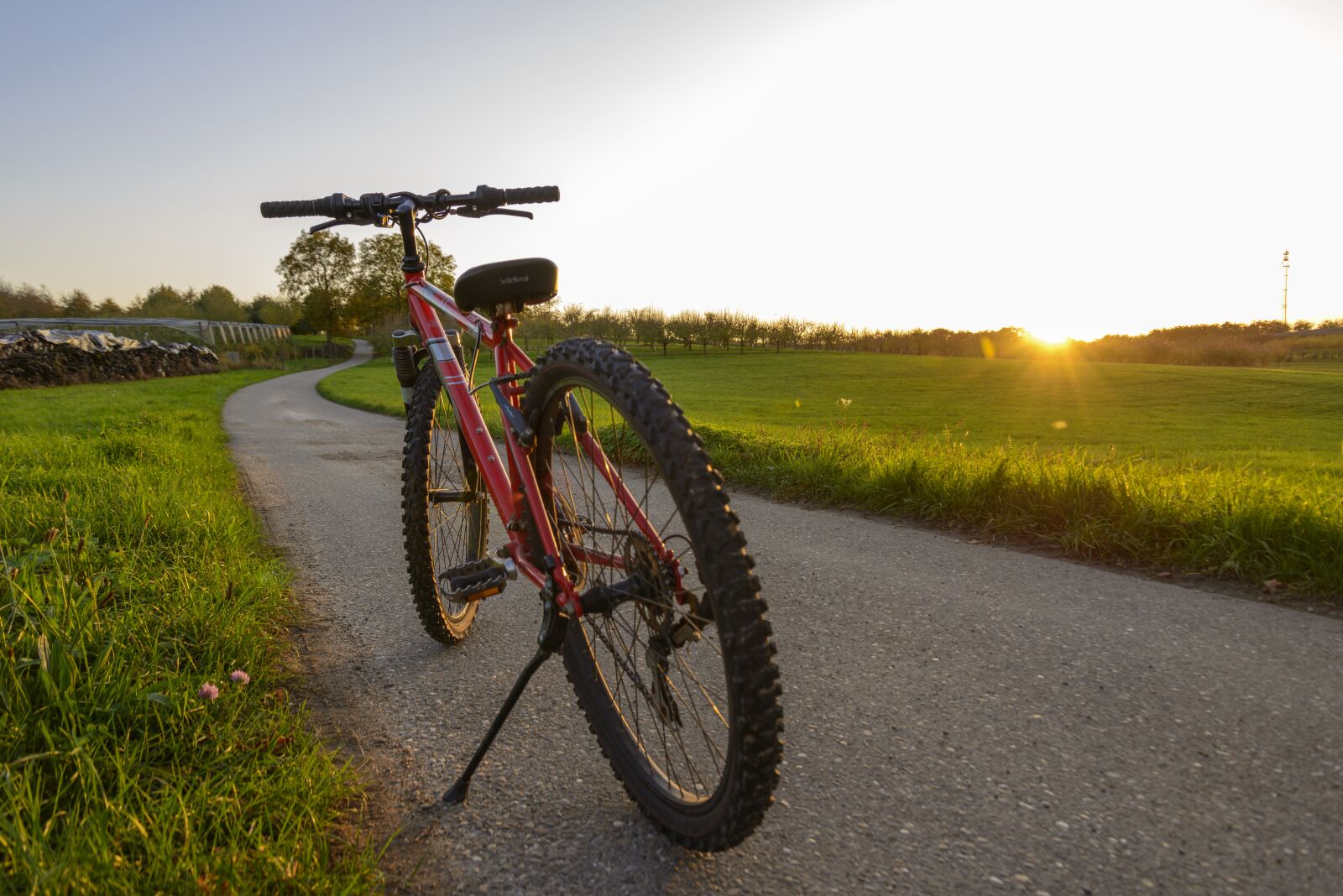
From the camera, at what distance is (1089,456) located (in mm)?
8461

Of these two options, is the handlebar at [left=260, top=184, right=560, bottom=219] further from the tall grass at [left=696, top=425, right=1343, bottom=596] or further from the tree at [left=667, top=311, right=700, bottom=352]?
the tree at [left=667, top=311, right=700, bottom=352]

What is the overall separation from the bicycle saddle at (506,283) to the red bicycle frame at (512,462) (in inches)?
6.1

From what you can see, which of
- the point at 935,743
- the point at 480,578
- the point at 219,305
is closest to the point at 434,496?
the point at 480,578

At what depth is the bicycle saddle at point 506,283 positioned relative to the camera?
224 cm

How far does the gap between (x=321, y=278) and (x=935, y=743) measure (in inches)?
2954

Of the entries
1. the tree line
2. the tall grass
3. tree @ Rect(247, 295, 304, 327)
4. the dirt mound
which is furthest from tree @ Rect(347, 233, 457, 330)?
the tall grass

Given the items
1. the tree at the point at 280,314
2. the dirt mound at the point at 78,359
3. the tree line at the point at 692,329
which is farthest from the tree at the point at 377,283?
the dirt mound at the point at 78,359

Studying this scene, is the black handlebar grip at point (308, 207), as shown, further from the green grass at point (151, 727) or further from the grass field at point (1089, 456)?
the grass field at point (1089, 456)

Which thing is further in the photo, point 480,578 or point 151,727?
point 480,578

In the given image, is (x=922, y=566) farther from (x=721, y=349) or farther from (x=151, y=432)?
(x=721, y=349)

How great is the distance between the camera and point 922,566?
14.1 ft

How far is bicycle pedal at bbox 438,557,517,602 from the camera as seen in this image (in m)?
2.48

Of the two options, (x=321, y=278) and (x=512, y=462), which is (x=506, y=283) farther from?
(x=321, y=278)

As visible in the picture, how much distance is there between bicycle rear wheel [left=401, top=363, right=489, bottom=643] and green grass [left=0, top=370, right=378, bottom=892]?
61cm
